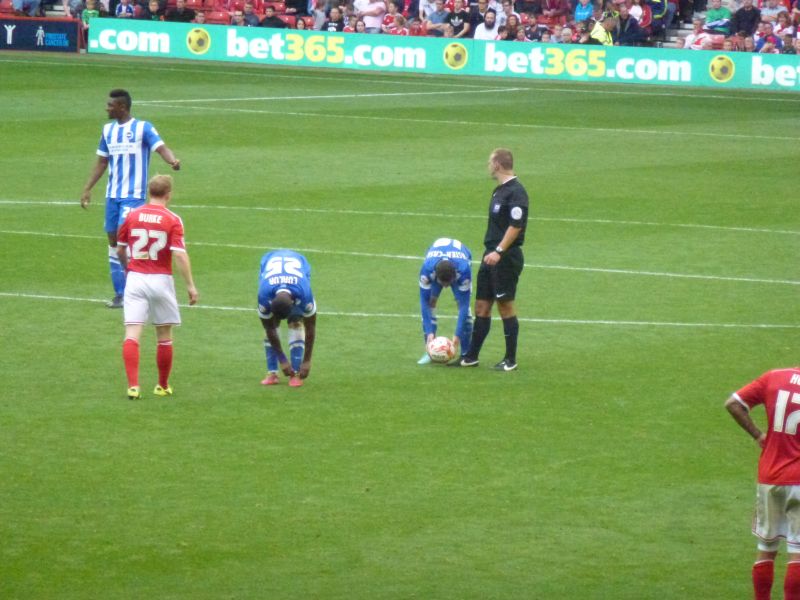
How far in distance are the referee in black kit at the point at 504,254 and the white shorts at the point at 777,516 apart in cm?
532

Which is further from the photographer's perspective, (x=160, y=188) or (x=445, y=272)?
(x=445, y=272)

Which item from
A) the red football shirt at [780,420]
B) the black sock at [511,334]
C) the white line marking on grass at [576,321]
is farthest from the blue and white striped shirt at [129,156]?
the red football shirt at [780,420]

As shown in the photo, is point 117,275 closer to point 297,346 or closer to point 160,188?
point 297,346

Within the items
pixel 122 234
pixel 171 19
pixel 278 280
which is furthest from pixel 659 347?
pixel 171 19

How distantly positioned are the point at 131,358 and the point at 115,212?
Result: 4358 mm

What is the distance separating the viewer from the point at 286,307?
40.3 feet

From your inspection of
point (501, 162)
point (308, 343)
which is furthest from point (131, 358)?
point (501, 162)

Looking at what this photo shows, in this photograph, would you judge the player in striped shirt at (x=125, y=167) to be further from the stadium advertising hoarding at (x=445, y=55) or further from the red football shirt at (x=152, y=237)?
the stadium advertising hoarding at (x=445, y=55)

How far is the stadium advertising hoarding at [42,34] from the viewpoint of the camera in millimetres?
46281

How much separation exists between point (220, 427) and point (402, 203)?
1170 centimetres

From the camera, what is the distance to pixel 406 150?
28.9m

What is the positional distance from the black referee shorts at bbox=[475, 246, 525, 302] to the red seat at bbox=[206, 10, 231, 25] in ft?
118

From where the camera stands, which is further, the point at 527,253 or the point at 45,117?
the point at 45,117

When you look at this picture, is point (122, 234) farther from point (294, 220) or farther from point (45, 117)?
point (45, 117)
